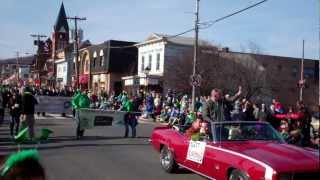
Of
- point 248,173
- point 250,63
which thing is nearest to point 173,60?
point 250,63

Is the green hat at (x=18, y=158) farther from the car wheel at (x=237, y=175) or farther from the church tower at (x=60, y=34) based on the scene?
the church tower at (x=60, y=34)

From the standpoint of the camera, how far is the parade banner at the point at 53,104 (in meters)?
32.7

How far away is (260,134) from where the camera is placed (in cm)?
938

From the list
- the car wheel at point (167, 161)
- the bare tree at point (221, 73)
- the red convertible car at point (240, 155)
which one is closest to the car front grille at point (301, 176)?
the red convertible car at point (240, 155)

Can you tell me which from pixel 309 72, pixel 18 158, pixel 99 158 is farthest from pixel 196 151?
pixel 309 72

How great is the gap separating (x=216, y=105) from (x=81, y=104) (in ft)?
25.0

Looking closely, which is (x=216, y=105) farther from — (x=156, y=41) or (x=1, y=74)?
(x=1, y=74)

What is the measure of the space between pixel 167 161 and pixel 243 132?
2099 mm

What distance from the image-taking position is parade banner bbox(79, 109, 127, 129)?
18.2 metres

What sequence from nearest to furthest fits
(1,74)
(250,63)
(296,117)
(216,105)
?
(216,105)
(296,117)
(250,63)
(1,74)

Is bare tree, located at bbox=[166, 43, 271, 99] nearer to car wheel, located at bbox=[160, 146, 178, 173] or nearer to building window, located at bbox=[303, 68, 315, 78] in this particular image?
building window, located at bbox=[303, 68, 315, 78]

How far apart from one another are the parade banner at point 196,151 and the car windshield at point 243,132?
1.04 ft

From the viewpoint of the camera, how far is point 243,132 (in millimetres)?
9383

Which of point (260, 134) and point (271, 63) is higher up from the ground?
point (271, 63)
